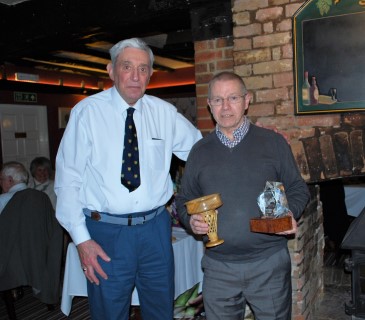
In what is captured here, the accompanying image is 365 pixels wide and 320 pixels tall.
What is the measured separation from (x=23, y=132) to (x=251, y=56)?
6.23 meters

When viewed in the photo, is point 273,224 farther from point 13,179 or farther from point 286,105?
point 13,179

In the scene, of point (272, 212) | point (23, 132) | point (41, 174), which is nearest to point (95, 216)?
point (272, 212)

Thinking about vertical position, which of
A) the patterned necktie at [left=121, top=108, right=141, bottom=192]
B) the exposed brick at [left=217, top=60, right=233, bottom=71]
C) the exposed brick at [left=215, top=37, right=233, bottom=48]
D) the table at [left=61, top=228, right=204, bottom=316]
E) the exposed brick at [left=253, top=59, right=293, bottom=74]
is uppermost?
the exposed brick at [left=215, top=37, right=233, bottom=48]

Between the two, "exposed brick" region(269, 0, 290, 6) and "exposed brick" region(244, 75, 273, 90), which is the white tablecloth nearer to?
"exposed brick" region(244, 75, 273, 90)

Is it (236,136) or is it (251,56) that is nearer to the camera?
(236,136)

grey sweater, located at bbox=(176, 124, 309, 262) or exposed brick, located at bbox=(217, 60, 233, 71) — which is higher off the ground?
exposed brick, located at bbox=(217, 60, 233, 71)

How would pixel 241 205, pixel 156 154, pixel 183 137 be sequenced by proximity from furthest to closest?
pixel 183 137 → pixel 156 154 → pixel 241 205

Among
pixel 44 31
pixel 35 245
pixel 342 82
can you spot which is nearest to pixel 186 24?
pixel 44 31

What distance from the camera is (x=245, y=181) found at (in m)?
1.78

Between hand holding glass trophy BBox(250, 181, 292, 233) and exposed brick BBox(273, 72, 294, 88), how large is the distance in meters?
1.02

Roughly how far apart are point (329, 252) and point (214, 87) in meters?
3.71

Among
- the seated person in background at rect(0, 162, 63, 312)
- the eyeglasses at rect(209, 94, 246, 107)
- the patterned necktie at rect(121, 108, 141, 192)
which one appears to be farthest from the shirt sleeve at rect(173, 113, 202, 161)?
the seated person in background at rect(0, 162, 63, 312)

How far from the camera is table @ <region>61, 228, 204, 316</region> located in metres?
2.67

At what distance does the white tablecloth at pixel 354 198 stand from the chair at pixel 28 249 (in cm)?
362
